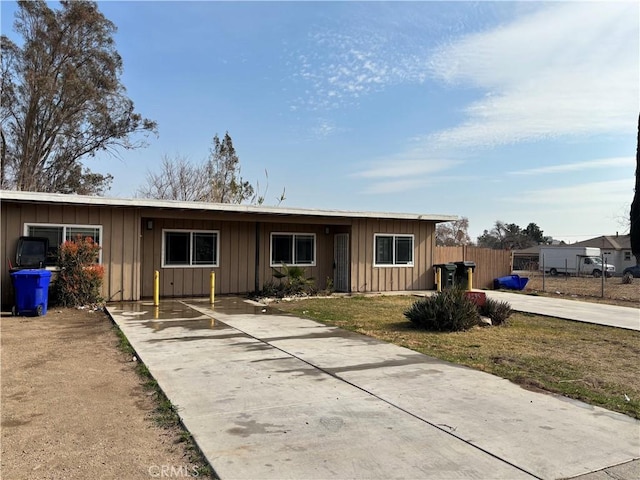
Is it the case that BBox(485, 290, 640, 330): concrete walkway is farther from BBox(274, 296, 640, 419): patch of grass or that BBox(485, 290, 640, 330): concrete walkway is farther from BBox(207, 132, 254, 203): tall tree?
BBox(207, 132, 254, 203): tall tree

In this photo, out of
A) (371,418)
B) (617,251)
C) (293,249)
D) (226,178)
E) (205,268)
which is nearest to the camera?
(371,418)

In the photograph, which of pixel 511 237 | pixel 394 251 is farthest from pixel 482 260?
pixel 511 237

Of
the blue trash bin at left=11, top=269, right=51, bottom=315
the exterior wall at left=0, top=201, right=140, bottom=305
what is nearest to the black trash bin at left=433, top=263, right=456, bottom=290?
the exterior wall at left=0, top=201, right=140, bottom=305

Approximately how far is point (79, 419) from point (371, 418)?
8.72 ft

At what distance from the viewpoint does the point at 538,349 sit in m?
7.85

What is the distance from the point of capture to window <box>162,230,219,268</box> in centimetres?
1500

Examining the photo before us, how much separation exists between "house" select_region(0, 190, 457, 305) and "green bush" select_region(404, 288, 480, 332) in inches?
248

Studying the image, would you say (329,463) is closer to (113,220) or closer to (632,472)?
(632,472)

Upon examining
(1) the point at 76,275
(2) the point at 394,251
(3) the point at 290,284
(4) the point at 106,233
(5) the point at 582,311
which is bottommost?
(5) the point at 582,311

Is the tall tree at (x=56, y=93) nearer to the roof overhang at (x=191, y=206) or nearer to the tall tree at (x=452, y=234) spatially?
the roof overhang at (x=191, y=206)

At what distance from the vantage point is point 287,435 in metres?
4.06

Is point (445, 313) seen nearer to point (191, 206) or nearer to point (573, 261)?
point (191, 206)

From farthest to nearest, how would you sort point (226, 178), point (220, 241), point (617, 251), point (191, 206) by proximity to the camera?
point (617, 251)
point (226, 178)
point (220, 241)
point (191, 206)

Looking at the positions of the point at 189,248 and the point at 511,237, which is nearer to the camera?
the point at 189,248
